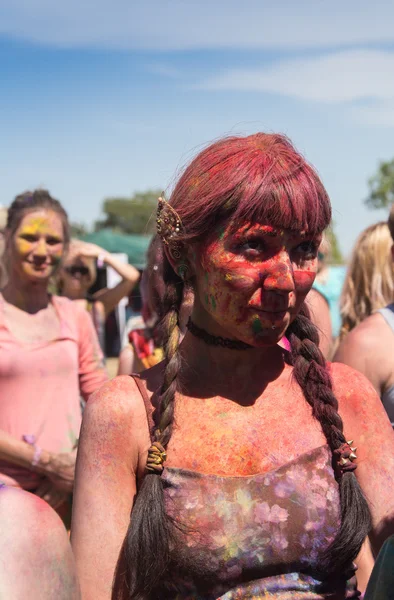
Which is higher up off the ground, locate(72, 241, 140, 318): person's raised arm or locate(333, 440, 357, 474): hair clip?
locate(333, 440, 357, 474): hair clip

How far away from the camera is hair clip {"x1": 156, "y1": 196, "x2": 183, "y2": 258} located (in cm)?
187

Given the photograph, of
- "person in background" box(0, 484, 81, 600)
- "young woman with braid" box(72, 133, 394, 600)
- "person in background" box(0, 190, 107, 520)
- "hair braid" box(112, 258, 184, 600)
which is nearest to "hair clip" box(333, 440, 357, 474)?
"young woman with braid" box(72, 133, 394, 600)

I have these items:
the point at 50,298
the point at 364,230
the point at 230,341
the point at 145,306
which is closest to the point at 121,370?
the point at 145,306

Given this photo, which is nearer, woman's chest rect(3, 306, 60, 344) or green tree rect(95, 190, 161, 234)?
woman's chest rect(3, 306, 60, 344)

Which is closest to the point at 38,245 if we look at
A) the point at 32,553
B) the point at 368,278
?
the point at 368,278

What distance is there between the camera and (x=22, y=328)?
3.58 m

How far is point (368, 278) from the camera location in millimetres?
3850

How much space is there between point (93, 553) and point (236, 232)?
783 mm

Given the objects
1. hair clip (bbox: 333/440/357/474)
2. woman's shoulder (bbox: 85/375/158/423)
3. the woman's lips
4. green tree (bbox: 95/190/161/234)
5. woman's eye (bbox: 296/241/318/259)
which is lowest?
green tree (bbox: 95/190/161/234)

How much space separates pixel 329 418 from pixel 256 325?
279 millimetres

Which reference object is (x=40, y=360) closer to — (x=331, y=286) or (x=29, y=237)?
(x=29, y=237)

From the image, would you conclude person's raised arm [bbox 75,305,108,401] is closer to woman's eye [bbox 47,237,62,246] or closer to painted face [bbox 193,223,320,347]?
woman's eye [bbox 47,237,62,246]

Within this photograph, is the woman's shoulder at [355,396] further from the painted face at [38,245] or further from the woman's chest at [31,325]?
the painted face at [38,245]

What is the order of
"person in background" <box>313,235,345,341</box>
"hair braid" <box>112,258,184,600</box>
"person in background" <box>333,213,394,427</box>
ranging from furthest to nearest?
"person in background" <box>313,235,345,341</box> → "person in background" <box>333,213,394,427</box> → "hair braid" <box>112,258,184,600</box>
